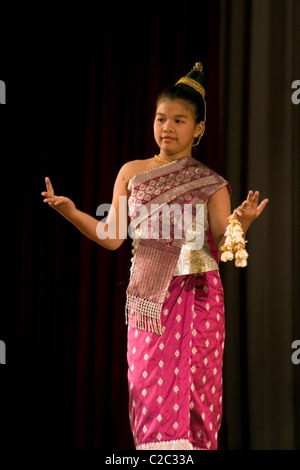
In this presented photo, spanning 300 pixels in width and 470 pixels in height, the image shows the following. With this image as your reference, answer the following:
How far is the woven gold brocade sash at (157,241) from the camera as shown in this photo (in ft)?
6.02

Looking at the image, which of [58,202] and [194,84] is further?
[194,84]

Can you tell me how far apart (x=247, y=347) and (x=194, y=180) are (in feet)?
3.56

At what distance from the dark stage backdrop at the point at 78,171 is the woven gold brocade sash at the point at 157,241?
0.83m

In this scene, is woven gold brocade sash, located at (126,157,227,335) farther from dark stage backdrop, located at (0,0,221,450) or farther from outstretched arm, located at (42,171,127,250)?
dark stage backdrop, located at (0,0,221,450)

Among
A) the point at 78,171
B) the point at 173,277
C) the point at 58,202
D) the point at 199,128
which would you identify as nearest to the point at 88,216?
the point at 58,202

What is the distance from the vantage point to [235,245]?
5.49 feet

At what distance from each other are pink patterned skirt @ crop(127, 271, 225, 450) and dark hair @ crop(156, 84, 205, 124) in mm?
479

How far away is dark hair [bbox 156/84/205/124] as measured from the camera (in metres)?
1.93

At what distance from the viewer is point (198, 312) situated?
6.11 ft

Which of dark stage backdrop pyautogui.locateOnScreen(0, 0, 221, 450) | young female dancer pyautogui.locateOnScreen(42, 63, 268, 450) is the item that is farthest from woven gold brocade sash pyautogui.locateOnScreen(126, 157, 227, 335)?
dark stage backdrop pyautogui.locateOnScreen(0, 0, 221, 450)

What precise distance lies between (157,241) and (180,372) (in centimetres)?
37

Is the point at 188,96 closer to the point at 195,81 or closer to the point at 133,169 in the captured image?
the point at 195,81

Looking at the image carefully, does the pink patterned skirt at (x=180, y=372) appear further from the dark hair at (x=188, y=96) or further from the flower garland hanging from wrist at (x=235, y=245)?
the dark hair at (x=188, y=96)

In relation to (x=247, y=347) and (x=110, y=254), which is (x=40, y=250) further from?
(x=247, y=347)
